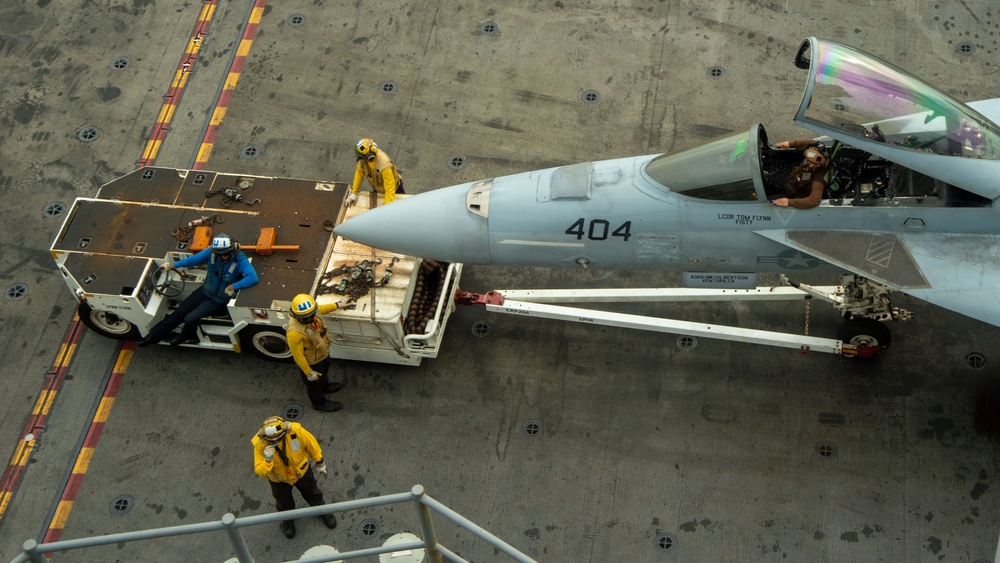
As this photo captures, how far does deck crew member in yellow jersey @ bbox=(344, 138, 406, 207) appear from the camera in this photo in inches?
489

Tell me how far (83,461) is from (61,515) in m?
0.66

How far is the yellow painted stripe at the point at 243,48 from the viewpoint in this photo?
628 inches

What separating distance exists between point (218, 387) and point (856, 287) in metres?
7.23

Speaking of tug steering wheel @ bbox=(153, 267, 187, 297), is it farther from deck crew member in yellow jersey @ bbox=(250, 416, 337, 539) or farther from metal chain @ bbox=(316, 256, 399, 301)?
deck crew member in yellow jersey @ bbox=(250, 416, 337, 539)

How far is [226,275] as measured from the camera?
11867mm

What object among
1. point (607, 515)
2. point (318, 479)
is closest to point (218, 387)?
point (318, 479)

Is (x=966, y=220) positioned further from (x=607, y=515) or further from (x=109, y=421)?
(x=109, y=421)

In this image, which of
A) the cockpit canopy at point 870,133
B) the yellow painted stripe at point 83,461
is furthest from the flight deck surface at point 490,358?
the cockpit canopy at point 870,133

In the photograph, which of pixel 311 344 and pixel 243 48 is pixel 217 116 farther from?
pixel 311 344

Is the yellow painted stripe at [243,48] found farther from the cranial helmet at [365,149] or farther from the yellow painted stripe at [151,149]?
the cranial helmet at [365,149]

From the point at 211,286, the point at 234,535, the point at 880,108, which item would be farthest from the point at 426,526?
the point at 880,108

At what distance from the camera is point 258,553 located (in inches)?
434

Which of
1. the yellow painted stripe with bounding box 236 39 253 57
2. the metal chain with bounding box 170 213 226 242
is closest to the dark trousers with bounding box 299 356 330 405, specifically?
the metal chain with bounding box 170 213 226 242

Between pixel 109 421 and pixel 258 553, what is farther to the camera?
pixel 109 421
